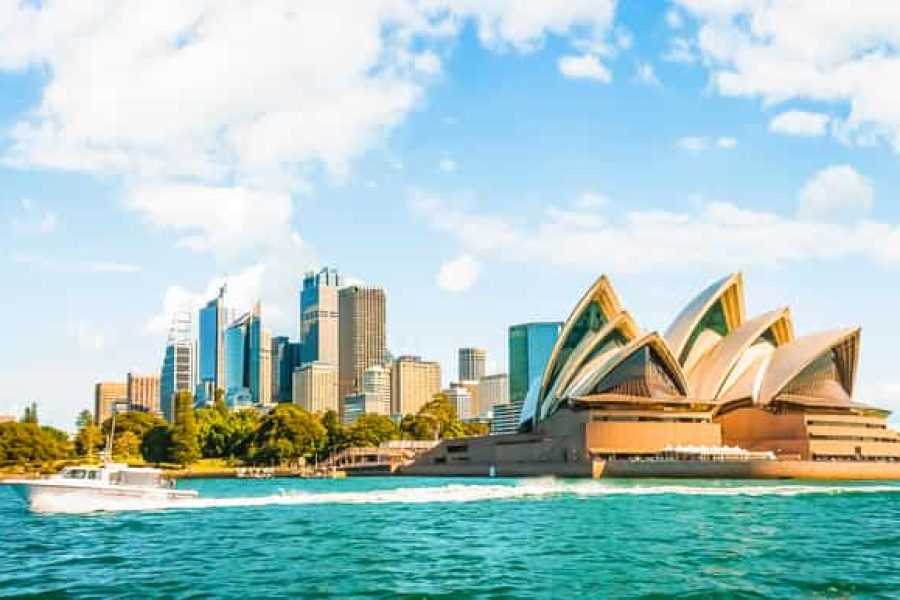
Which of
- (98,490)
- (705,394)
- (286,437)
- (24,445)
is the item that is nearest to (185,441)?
(286,437)

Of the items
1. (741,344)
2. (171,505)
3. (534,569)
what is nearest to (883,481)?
(741,344)

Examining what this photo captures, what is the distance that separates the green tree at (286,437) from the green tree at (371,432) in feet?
14.8

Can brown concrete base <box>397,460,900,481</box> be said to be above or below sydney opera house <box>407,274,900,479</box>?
below

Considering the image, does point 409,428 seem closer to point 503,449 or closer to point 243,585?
point 503,449

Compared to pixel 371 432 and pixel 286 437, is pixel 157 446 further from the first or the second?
pixel 371 432

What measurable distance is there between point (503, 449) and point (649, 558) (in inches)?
3615

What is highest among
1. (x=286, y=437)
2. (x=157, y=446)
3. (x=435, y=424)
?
(x=435, y=424)

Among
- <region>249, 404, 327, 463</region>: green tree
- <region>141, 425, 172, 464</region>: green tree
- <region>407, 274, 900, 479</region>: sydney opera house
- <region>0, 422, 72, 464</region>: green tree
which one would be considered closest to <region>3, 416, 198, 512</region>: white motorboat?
<region>407, 274, 900, 479</region>: sydney opera house

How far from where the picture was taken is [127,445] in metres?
138

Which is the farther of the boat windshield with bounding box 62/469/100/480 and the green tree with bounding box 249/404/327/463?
the green tree with bounding box 249/404/327/463

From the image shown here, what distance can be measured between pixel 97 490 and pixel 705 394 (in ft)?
240

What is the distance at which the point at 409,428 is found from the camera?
163875 millimetres

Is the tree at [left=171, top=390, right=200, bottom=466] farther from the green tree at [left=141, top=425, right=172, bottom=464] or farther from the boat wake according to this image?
the boat wake

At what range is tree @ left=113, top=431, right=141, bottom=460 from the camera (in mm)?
135125
